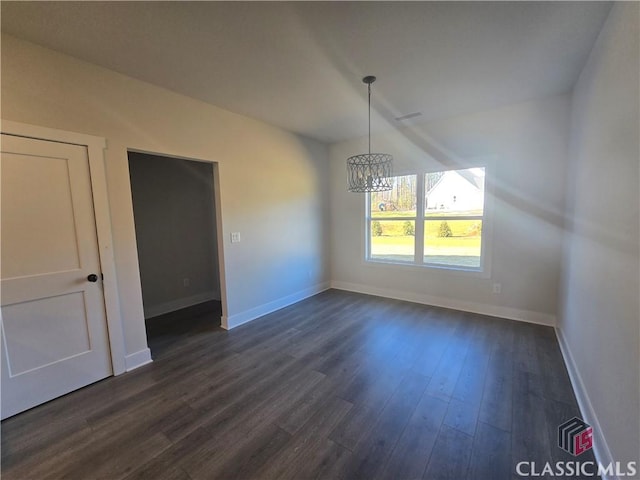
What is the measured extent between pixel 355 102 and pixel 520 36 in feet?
5.02

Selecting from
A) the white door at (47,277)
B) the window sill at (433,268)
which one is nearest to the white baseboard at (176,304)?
the white door at (47,277)

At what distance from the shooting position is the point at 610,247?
1.55m

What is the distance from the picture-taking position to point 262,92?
107 inches

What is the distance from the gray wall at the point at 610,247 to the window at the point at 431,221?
129 centimetres

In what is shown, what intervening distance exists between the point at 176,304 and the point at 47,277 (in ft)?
7.74

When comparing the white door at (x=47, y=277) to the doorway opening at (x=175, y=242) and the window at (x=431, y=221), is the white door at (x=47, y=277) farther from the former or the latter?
the window at (x=431, y=221)

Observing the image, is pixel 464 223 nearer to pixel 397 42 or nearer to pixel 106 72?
pixel 397 42

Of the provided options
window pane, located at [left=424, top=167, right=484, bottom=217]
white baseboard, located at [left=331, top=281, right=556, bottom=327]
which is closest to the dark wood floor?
white baseboard, located at [left=331, top=281, right=556, bottom=327]

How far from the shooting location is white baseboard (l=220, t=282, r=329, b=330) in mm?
3352

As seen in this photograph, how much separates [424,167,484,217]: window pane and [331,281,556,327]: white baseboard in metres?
1.27
